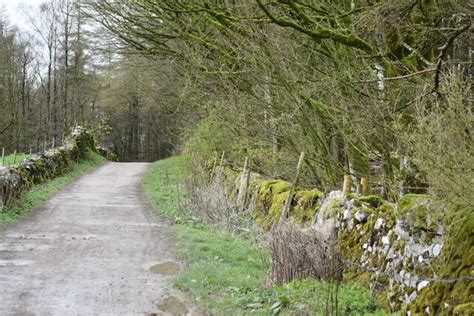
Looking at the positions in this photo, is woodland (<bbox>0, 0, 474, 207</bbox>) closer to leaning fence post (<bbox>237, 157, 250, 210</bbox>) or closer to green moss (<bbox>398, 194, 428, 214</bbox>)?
green moss (<bbox>398, 194, 428, 214</bbox>)

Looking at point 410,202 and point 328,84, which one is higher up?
point 328,84

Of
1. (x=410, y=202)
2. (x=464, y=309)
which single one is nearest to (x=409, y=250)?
(x=410, y=202)

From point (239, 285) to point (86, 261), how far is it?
2.79 meters

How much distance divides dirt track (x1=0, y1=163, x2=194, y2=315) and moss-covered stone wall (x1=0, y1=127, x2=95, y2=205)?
0.88 meters

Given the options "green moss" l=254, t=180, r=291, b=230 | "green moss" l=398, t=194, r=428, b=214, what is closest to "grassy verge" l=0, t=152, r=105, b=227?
"green moss" l=254, t=180, r=291, b=230

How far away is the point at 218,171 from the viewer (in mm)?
15586

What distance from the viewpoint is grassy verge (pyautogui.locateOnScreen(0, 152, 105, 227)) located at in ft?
37.5

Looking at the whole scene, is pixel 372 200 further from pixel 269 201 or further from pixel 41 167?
pixel 41 167

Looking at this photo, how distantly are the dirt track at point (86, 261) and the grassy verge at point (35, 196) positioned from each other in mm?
316

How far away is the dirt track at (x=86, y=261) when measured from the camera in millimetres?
6070

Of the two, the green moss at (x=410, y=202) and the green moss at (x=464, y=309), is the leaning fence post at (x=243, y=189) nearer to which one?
the green moss at (x=410, y=202)

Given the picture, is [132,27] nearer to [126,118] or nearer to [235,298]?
[235,298]

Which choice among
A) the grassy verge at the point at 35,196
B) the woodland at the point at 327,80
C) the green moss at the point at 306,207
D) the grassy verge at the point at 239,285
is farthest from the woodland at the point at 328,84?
the grassy verge at the point at 35,196

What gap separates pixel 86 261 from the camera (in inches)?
316
